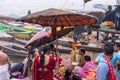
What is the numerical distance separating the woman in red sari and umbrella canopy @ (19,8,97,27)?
732 mm

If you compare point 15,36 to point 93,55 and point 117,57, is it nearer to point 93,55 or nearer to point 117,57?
point 93,55

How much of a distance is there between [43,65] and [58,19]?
1.65m

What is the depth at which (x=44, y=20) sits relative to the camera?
7055 mm

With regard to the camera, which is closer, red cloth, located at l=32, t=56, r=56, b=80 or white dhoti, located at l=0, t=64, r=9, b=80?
red cloth, located at l=32, t=56, r=56, b=80

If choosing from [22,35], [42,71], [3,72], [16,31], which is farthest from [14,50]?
[42,71]

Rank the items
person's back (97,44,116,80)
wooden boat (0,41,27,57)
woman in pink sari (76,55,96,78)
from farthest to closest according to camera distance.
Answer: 1. wooden boat (0,41,27,57)
2. woman in pink sari (76,55,96,78)
3. person's back (97,44,116,80)

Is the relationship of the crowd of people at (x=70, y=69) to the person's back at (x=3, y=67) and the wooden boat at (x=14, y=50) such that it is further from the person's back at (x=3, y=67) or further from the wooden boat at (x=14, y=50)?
the wooden boat at (x=14, y=50)

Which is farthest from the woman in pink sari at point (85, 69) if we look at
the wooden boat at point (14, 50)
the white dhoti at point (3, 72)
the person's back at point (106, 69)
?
the wooden boat at point (14, 50)

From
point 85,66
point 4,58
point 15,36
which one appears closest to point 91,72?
point 85,66

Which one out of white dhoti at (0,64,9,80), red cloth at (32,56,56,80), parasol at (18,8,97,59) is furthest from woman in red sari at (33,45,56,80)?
parasol at (18,8,97,59)

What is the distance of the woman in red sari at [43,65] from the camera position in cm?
565

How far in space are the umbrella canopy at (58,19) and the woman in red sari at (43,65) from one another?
73 centimetres

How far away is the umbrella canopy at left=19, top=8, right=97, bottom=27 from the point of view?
608cm

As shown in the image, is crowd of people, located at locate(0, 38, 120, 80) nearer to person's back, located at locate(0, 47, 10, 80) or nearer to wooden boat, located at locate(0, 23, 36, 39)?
person's back, located at locate(0, 47, 10, 80)
